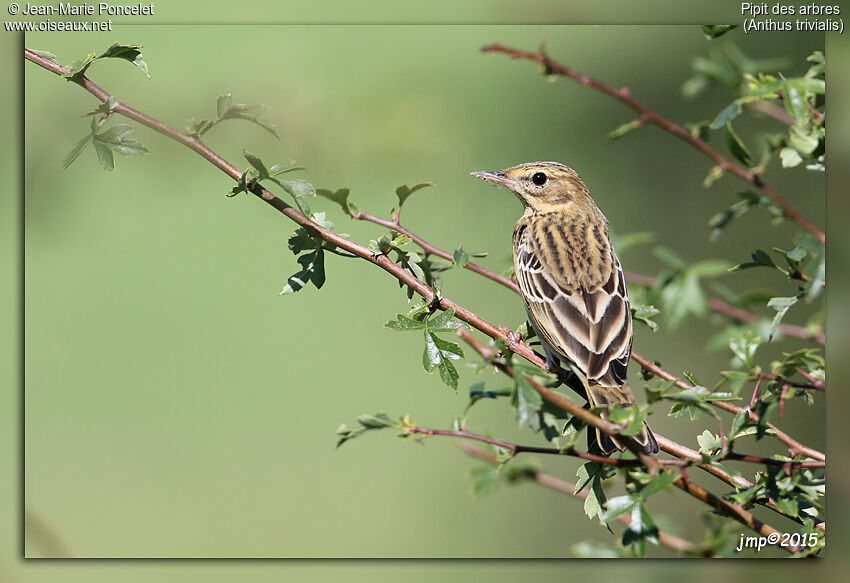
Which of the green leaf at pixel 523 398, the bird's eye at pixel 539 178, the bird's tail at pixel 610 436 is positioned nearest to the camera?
the green leaf at pixel 523 398

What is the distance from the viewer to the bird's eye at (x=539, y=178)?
429cm

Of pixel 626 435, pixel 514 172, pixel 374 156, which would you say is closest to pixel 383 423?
pixel 626 435

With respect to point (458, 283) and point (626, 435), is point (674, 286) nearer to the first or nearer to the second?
point (626, 435)

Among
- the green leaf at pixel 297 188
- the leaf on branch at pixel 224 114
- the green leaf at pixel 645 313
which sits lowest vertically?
the green leaf at pixel 645 313

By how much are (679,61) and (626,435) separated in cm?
464

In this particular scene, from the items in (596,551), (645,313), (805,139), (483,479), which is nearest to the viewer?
(596,551)

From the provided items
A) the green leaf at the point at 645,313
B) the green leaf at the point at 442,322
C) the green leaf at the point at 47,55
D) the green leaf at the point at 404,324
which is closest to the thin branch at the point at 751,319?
the green leaf at the point at 645,313

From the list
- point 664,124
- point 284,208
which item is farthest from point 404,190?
point 664,124

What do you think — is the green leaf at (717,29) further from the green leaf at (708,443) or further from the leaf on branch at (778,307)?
the green leaf at (708,443)

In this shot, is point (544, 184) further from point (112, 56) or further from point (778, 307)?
point (112, 56)

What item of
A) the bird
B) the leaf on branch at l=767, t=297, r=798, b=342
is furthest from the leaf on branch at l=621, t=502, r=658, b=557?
the leaf on branch at l=767, t=297, r=798, b=342

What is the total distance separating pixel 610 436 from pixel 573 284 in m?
1.47

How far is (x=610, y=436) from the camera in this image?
7.00 feet

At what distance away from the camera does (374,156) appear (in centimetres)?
582
